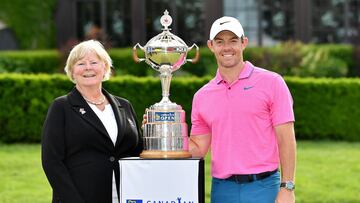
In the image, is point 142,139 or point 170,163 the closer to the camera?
point 170,163

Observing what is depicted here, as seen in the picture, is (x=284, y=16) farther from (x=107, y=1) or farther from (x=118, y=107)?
(x=118, y=107)

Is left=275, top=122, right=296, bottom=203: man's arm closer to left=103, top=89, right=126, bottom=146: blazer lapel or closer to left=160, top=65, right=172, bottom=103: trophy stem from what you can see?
left=160, top=65, right=172, bottom=103: trophy stem

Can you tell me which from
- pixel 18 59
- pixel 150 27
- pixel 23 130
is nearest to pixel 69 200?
pixel 23 130

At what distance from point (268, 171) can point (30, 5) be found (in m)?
17.3

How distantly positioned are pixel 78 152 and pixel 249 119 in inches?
39.1

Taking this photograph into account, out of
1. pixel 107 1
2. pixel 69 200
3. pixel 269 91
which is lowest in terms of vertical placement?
pixel 69 200

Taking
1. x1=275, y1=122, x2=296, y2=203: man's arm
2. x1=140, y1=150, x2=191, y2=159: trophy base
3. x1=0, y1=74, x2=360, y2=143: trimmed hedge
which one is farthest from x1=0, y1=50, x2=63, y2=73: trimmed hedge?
x1=275, y1=122, x2=296, y2=203: man's arm

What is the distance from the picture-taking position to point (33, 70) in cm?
1873

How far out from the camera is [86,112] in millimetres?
4539

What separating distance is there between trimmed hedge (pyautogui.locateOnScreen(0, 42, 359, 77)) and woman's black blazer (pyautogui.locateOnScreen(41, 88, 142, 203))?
11880 mm

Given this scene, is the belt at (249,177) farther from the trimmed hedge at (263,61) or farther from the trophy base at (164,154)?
the trimmed hedge at (263,61)

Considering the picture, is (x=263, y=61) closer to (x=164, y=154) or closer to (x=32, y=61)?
(x=32, y=61)

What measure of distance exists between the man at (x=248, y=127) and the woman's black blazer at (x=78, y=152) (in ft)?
2.00

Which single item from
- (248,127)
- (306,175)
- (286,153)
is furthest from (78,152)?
(306,175)
